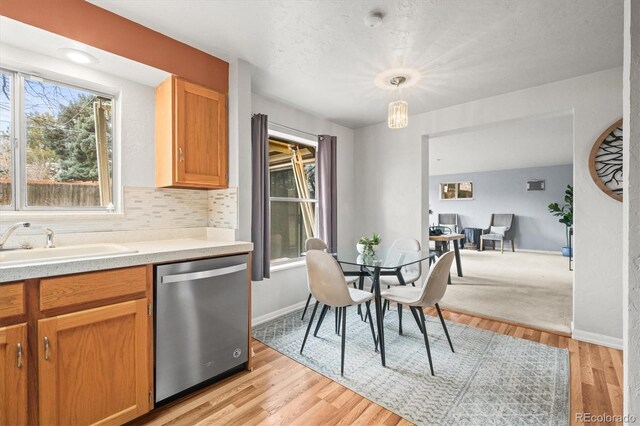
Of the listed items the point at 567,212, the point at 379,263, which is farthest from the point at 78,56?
the point at 567,212

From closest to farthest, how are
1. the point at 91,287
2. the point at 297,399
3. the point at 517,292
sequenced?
the point at 91,287 < the point at 297,399 < the point at 517,292

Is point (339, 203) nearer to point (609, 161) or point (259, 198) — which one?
point (259, 198)

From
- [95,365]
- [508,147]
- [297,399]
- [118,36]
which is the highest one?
[508,147]

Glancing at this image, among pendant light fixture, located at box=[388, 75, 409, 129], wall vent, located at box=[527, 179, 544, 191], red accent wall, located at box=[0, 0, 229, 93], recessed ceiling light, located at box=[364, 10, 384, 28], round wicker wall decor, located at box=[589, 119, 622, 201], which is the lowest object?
A: round wicker wall decor, located at box=[589, 119, 622, 201]

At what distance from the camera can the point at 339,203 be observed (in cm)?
405

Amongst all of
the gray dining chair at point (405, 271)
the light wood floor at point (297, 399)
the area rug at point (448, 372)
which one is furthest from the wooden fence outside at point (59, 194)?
the gray dining chair at point (405, 271)

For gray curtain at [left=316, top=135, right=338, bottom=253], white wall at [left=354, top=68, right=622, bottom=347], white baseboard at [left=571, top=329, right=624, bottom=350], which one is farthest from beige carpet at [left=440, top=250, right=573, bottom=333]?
gray curtain at [left=316, top=135, right=338, bottom=253]

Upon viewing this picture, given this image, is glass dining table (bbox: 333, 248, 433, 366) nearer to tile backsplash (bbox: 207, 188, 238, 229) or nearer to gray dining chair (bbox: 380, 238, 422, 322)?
gray dining chair (bbox: 380, 238, 422, 322)

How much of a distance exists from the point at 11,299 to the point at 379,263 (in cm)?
206

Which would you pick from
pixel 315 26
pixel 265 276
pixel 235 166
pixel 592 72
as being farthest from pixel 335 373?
pixel 592 72

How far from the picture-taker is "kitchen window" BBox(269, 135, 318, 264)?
11.3ft

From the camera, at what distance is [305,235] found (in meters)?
3.84

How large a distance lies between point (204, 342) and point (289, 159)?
2.46 meters

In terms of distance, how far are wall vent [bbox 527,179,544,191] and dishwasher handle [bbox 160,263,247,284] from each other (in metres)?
9.14
